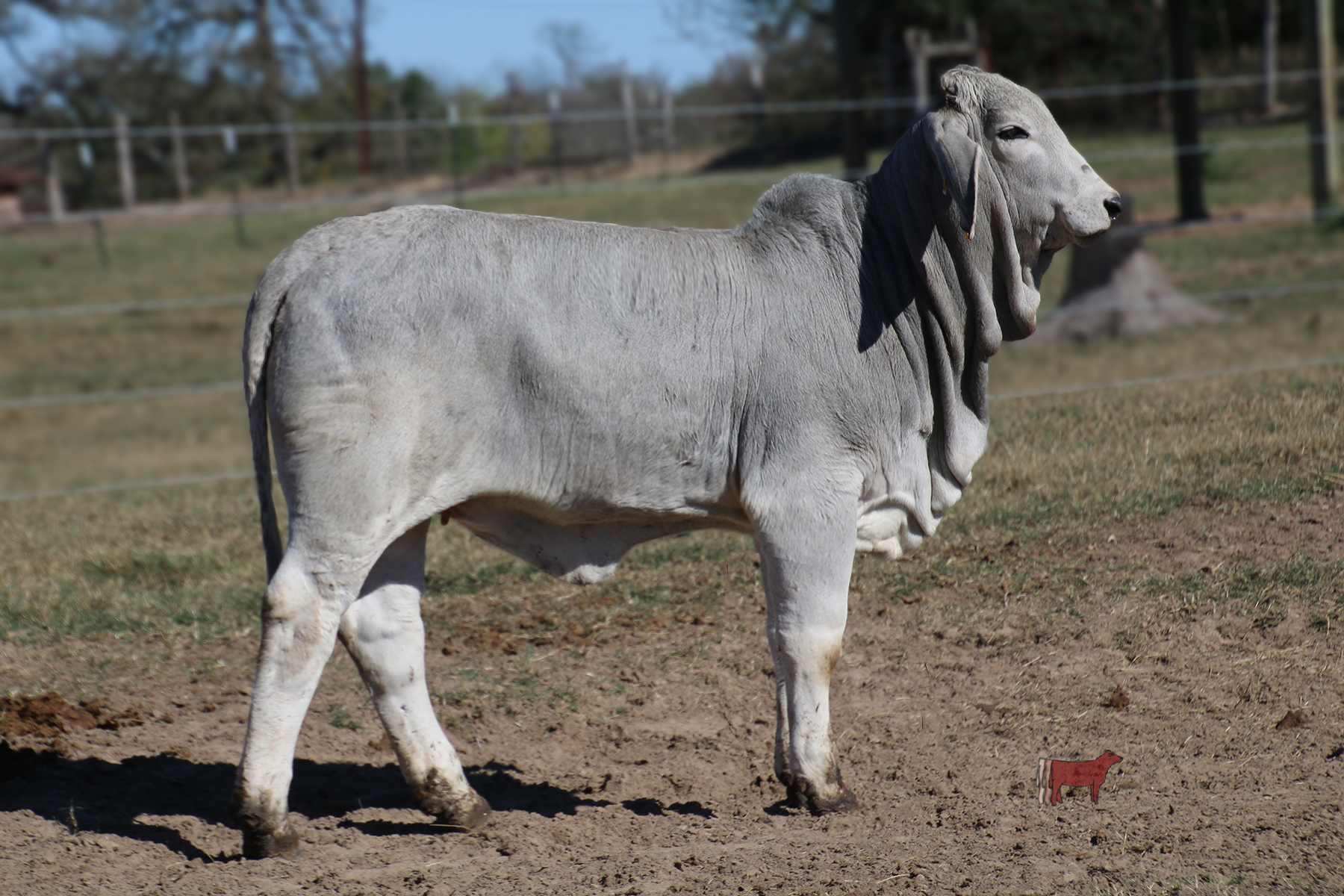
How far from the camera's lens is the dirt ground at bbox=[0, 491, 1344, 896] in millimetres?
3266

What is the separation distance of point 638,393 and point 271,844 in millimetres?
1474

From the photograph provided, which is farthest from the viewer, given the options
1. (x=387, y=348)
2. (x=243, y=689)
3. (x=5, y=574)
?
(x=5, y=574)

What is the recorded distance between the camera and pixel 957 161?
132 inches

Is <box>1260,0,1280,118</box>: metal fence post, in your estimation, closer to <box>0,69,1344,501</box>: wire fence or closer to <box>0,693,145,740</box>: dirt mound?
<box>0,69,1344,501</box>: wire fence

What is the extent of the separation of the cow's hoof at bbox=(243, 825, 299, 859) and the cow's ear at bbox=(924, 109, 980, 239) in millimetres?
2296

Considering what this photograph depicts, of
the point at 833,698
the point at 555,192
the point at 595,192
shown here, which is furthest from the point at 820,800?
the point at 595,192

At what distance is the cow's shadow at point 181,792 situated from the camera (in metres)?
3.74

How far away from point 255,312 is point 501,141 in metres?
30.9

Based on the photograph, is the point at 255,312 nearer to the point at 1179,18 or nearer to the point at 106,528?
the point at 106,528

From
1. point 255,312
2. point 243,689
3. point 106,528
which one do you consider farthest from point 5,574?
point 255,312

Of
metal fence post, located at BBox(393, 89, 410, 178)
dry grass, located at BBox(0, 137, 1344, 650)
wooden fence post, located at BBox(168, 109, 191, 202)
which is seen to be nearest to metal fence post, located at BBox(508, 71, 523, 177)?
metal fence post, located at BBox(393, 89, 410, 178)

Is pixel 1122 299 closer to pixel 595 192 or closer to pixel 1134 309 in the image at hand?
pixel 1134 309

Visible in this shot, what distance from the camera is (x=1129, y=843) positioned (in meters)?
3.32

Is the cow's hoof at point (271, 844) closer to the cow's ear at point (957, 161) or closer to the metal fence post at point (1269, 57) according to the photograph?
the cow's ear at point (957, 161)
